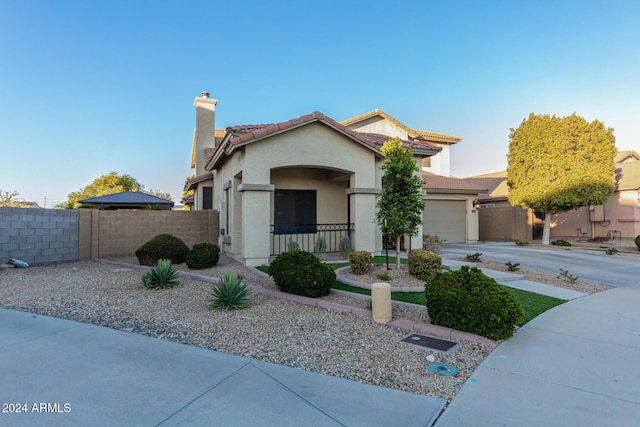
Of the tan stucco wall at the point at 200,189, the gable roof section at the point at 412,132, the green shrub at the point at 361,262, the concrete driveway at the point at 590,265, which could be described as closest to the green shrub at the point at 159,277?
the green shrub at the point at 361,262

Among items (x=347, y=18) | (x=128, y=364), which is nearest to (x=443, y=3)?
(x=347, y=18)

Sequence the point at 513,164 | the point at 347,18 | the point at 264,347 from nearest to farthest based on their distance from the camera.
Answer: the point at 264,347
the point at 347,18
the point at 513,164

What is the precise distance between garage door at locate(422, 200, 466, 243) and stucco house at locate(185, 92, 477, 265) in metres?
6.48

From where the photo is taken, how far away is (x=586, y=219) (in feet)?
75.5

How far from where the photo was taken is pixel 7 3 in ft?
33.4

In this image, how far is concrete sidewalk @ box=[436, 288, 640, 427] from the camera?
307cm

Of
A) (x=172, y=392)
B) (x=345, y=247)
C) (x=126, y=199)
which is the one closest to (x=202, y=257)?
(x=345, y=247)

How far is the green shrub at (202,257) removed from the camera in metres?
10.2

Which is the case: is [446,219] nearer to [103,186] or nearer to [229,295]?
[229,295]

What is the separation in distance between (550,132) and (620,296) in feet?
44.3

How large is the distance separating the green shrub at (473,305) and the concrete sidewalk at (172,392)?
2.03 m

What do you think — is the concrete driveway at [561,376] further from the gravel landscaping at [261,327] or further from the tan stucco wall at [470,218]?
the tan stucco wall at [470,218]

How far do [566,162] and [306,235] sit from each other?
15.1 meters

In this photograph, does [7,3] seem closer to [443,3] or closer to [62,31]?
[62,31]
